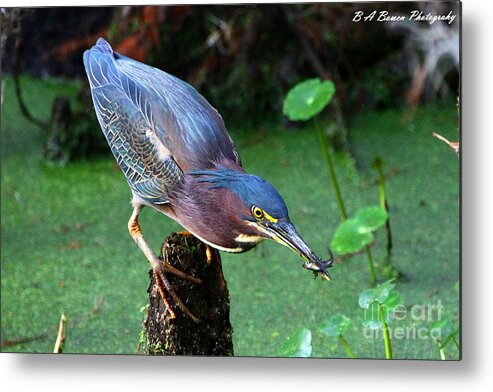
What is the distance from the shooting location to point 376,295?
93.0 inches

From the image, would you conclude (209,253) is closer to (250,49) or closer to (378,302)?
(378,302)

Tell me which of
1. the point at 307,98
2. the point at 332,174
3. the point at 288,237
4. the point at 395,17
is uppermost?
the point at 395,17

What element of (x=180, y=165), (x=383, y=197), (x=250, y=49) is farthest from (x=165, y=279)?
(x=250, y=49)

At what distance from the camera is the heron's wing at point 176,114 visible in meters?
2.41

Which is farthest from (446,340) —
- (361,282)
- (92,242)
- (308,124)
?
(92,242)

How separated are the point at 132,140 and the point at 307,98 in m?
0.50

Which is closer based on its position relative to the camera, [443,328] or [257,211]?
[257,211]

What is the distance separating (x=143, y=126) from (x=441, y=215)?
2.57 ft

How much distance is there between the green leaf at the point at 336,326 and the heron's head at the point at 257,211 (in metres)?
0.14

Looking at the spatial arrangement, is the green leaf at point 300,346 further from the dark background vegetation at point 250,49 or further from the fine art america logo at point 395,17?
the fine art america logo at point 395,17

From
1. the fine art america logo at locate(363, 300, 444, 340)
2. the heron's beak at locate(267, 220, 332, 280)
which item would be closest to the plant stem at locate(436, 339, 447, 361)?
the fine art america logo at locate(363, 300, 444, 340)

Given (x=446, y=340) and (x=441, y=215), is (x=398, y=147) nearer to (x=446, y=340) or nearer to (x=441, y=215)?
(x=441, y=215)

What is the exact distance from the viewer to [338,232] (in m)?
2.61

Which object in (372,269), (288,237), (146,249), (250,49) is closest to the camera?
(288,237)
